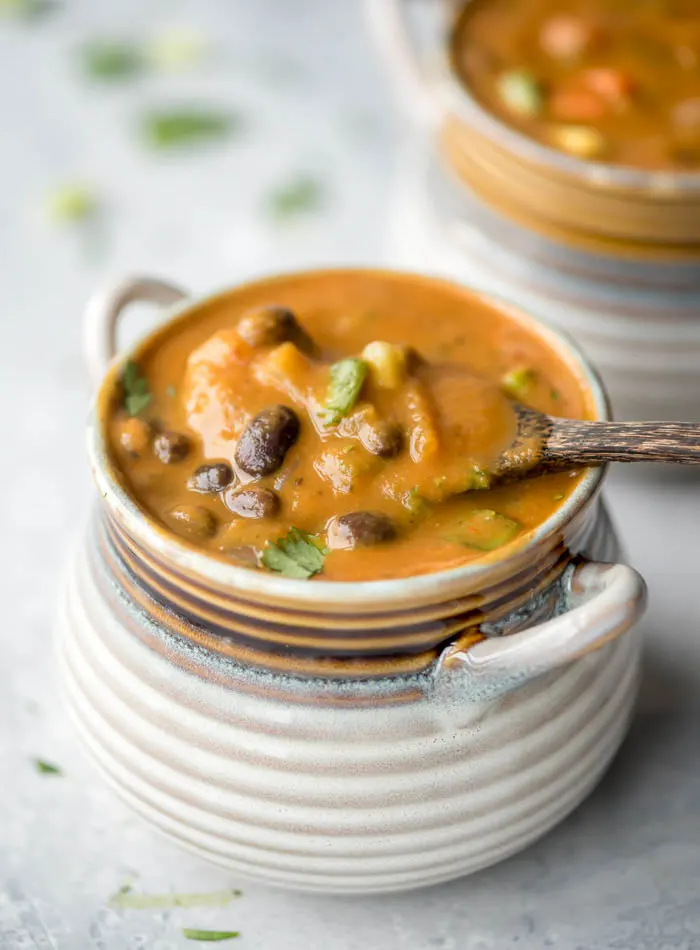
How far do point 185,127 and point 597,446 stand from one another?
76.6 inches

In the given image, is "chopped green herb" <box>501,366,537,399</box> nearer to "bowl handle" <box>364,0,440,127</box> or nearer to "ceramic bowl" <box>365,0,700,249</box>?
"ceramic bowl" <box>365,0,700,249</box>

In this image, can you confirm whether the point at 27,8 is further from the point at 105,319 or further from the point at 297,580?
the point at 297,580

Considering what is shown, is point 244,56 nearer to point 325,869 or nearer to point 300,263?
point 300,263

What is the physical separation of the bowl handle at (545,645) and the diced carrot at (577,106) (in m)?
1.04

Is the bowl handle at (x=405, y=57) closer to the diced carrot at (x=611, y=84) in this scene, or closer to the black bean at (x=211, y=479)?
the diced carrot at (x=611, y=84)

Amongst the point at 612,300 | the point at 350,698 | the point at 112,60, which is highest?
the point at 350,698

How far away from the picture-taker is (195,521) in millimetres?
1479

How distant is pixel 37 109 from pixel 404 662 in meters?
2.26

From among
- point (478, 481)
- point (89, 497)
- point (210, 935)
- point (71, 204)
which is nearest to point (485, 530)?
point (478, 481)

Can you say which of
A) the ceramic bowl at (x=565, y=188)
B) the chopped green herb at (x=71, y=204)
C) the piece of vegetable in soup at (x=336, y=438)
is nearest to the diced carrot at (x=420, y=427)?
the piece of vegetable in soup at (x=336, y=438)

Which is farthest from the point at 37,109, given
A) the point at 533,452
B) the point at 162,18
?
the point at 533,452

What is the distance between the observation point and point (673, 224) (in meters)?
2.09

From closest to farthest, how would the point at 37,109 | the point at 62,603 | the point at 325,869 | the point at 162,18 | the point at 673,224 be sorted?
the point at 325,869 → the point at 62,603 → the point at 673,224 → the point at 37,109 → the point at 162,18

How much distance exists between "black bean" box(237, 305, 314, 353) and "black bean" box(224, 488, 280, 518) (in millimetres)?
226
